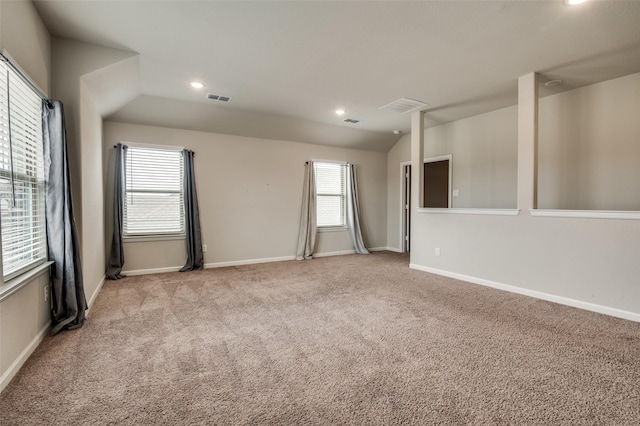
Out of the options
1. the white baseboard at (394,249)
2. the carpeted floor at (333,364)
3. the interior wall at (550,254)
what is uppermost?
the interior wall at (550,254)

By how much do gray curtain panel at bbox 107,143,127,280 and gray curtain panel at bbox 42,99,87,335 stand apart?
1903mm

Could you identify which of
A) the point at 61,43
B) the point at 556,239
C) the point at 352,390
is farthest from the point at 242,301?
the point at 556,239

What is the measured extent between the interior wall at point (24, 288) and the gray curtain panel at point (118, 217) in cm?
191

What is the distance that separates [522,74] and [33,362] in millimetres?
5331

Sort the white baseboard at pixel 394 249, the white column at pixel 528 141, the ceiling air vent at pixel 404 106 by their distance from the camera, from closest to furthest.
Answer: the white column at pixel 528 141 → the ceiling air vent at pixel 404 106 → the white baseboard at pixel 394 249

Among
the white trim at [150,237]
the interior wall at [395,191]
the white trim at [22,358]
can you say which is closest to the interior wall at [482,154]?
the interior wall at [395,191]

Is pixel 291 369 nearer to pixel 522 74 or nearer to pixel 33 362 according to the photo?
Result: pixel 33 362

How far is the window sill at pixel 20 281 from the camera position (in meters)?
1.78

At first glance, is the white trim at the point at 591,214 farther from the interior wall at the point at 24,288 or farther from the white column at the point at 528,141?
the interior wall at the point at 24,288

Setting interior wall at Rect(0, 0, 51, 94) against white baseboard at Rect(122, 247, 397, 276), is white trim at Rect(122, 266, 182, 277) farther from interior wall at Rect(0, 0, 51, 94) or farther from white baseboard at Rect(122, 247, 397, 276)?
interior wall at Rect(0, 0, 51, 94)

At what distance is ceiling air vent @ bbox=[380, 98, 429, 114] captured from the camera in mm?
4312

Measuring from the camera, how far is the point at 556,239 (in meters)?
3.26

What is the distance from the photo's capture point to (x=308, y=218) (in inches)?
233

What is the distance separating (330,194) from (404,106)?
2.52 meters
